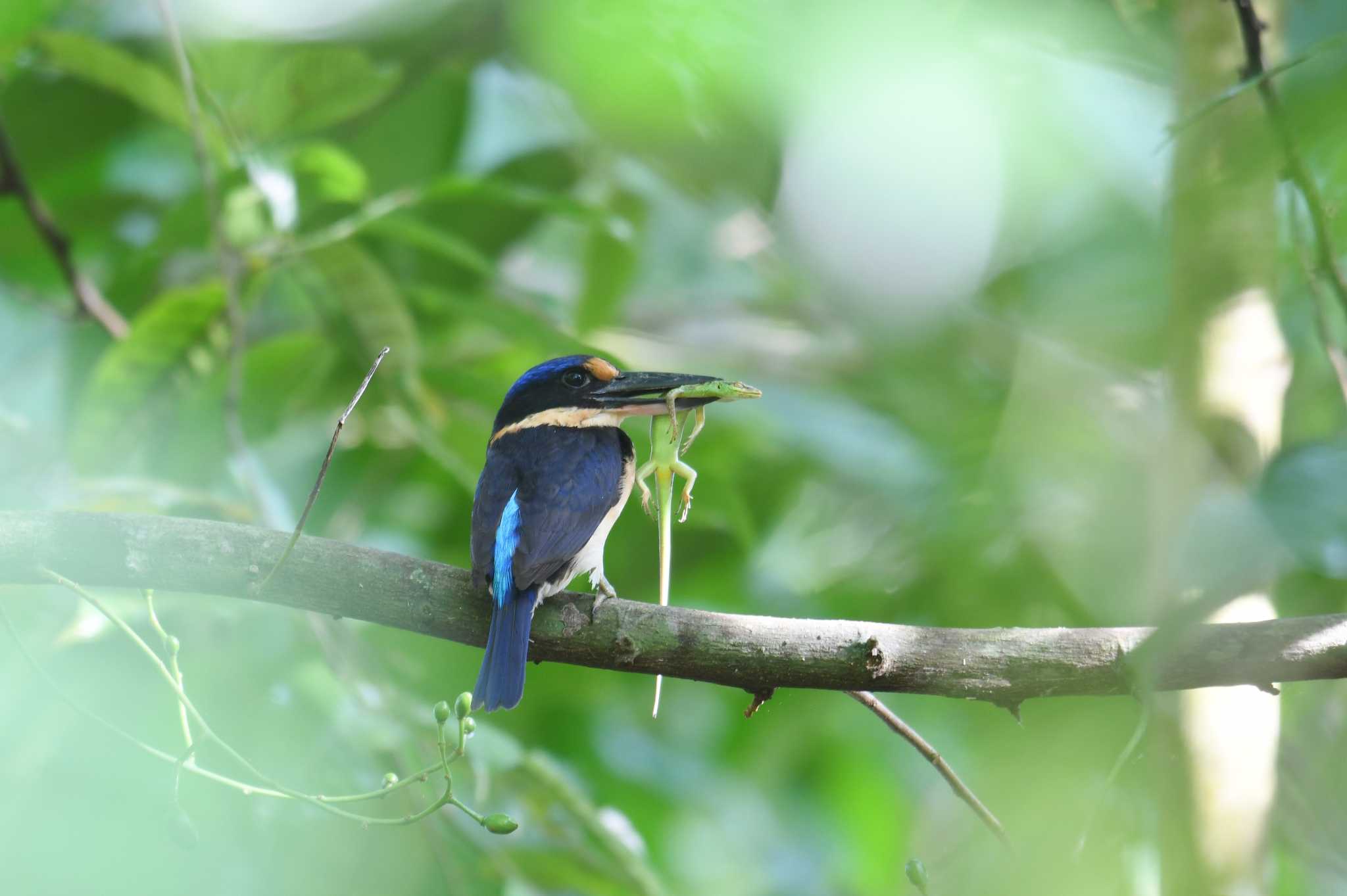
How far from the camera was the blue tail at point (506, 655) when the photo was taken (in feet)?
5.55

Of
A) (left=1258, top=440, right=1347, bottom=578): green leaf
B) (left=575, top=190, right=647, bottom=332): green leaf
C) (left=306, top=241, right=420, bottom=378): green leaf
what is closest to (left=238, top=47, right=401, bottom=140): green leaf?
(left=306, top=241, right=420, bottom=378): green leaf

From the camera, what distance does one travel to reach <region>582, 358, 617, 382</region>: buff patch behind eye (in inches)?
97.0

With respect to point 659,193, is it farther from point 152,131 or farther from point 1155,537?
point 1155,537

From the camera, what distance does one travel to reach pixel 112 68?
8.97ft

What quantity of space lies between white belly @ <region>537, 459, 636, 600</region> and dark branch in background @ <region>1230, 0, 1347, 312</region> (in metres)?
1.15

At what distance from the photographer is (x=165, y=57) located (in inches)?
128

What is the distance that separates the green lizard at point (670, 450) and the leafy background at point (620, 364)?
12.0 inches

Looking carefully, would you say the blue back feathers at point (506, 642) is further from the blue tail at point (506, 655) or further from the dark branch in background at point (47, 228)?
the dark branch in background at point (47, 228)

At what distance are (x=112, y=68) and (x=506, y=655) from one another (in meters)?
1.81

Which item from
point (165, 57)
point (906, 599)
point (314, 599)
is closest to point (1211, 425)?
point (906, 599)

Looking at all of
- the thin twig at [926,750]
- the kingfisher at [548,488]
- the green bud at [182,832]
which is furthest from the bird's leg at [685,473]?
the green bud at [182,832]

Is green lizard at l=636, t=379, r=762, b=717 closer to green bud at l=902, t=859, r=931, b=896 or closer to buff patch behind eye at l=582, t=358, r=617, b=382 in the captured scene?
buff patch behind eye at l=582, t=358, r=617, b=382

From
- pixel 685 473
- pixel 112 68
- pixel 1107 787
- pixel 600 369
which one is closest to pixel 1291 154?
pixel 1107 787

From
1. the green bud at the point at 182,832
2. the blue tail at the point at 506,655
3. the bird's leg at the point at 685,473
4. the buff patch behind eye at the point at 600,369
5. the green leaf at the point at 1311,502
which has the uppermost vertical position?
the green leaf at the point at 1311,502
